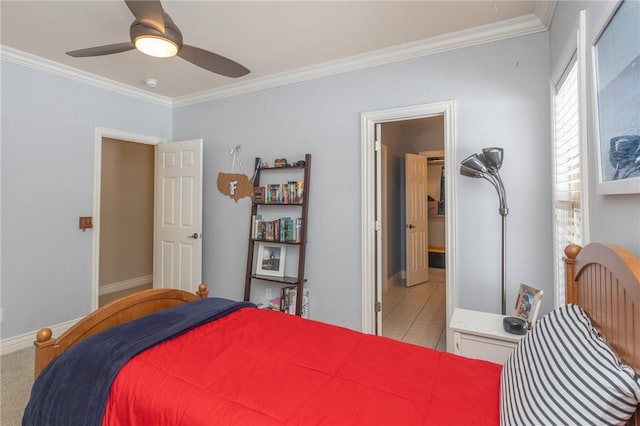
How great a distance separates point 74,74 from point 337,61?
2.61 metres

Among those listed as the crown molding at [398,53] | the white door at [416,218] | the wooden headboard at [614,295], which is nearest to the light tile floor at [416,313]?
the white door at [416,218]

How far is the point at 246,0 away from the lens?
2.12 meters

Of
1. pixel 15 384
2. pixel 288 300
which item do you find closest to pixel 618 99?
pixel 288 300

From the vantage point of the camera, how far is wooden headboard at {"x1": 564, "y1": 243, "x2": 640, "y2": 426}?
0.76 meters

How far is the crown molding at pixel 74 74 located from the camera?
9.26 feet

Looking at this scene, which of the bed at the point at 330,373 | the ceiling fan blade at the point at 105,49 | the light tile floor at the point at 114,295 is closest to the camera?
the bed at the point at 330,373

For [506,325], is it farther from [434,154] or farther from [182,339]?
[434,154]

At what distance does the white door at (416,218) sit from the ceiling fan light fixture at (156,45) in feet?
12.2

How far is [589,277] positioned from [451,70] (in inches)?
79.3

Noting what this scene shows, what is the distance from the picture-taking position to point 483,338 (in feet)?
6.34

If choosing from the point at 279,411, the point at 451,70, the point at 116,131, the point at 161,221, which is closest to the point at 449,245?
the point at 451,70

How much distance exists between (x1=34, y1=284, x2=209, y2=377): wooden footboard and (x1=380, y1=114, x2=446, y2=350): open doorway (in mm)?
2444

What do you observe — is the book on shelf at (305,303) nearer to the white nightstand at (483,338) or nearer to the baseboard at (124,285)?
the white nightstand at (483,338)

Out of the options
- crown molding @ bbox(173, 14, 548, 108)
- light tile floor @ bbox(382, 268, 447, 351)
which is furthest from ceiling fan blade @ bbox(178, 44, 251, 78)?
light tile floor @ bbox(382, 268, 447, 351)
